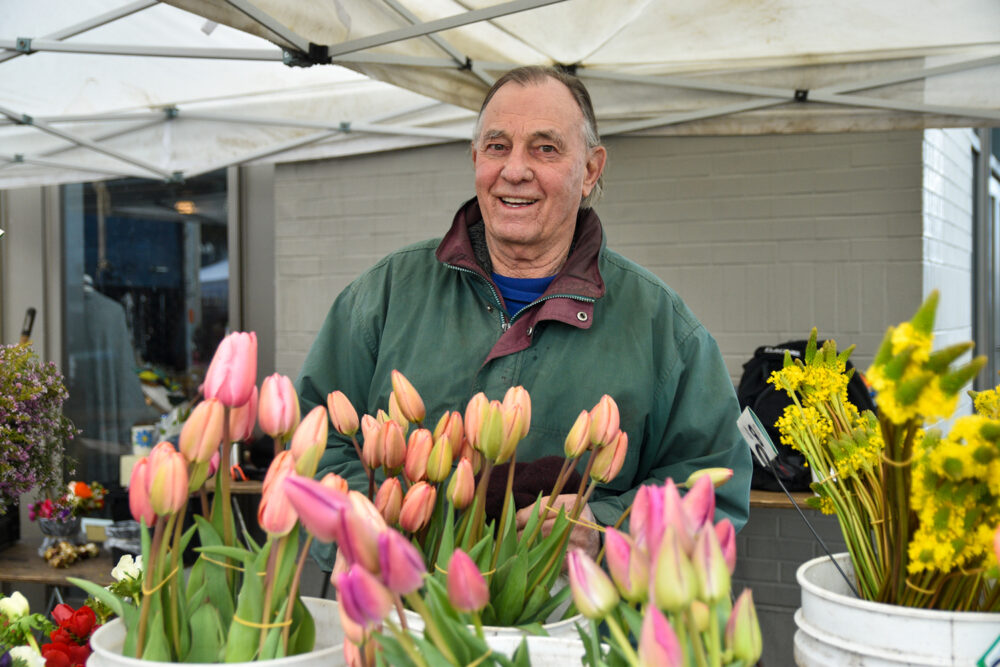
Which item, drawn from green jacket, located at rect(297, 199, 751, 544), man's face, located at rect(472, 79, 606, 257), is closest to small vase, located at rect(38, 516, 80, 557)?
green jacket, located at rect(297, 199, 751, 544)

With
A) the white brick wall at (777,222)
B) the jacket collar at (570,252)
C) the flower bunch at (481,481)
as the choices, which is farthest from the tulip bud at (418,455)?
the white brick wall at (777,222)

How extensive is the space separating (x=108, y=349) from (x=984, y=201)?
5284 millimetres

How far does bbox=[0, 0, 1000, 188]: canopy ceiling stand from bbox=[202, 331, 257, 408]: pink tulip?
135 centimetres

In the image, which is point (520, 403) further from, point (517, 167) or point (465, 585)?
point (517, 167)

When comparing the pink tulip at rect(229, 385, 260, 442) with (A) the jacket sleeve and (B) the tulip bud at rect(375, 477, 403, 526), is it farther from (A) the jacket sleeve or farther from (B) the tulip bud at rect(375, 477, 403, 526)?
(A) the jacket sleeve

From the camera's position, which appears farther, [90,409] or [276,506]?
[90,409]

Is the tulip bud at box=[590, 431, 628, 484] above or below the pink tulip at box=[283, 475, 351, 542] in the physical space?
below

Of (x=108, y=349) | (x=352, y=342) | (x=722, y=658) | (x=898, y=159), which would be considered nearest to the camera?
(x=722, y=658)

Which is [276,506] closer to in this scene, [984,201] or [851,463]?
[851,463]

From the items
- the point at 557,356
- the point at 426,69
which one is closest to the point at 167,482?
the point at 557,356

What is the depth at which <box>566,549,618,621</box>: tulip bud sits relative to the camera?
1.83 feet

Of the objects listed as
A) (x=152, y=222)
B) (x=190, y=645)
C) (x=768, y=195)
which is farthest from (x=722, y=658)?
(x=152, y=222)

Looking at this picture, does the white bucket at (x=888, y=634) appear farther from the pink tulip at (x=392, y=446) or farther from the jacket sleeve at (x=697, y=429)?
the jacket sleeve at (x=697, y=429)

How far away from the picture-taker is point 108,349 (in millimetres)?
5102
